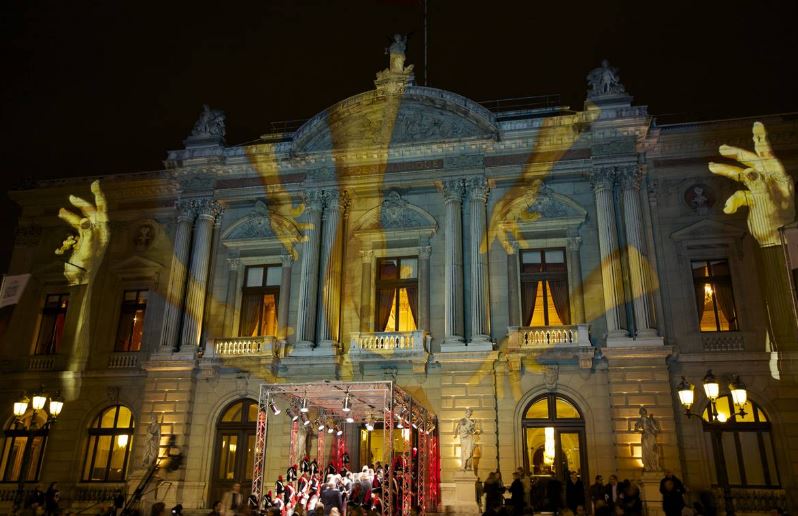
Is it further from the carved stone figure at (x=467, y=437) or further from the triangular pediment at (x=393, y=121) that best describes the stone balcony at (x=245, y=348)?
the triangular pediment at (x=393, y=121)

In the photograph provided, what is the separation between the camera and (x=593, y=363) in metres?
21.5

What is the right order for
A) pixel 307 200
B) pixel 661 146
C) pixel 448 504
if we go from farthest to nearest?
pixel 307 200, pixel 661 146, pixel 448 504

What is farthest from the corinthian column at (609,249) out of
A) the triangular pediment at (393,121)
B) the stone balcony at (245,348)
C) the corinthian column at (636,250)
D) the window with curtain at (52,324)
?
the window with curtain at (52,324)

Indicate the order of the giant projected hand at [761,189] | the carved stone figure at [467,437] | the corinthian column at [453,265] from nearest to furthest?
the carved stone figure at [467,437]
the giant projected hand at [761,189]
the corinthian column at [453,265]

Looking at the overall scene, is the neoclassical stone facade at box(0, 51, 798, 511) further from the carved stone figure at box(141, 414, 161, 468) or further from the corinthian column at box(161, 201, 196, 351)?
the carved stone figure at box(141, 414, 161, 468)

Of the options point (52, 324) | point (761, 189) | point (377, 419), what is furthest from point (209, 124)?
point (761, 189)

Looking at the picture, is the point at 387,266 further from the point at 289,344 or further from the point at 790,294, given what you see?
the point at 790,294

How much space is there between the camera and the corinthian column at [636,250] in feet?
70.4

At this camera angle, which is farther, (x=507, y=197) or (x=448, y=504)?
(x=507, y=197)

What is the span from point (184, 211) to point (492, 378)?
13872mm

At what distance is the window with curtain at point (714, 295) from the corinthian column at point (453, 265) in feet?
25.8

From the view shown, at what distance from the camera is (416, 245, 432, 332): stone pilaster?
23484 mm

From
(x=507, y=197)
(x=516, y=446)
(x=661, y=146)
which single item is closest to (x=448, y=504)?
(x=516, y=446)

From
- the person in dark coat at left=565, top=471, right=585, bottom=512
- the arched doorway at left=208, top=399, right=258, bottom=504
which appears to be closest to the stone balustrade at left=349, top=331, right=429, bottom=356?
the arched doorway at left=208, top=399, right=258, bottom=504
